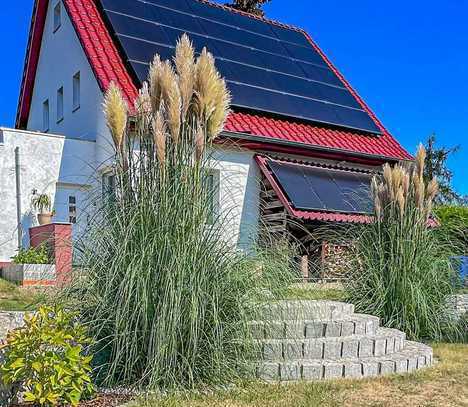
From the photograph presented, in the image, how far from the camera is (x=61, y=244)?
425 cm

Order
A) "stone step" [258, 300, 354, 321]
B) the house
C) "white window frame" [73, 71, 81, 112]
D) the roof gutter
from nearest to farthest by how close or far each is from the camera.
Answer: "stone step" [258, 300, 354, 321], the house, the roof gutter, "white window frame" [73, 71, 81, 112]

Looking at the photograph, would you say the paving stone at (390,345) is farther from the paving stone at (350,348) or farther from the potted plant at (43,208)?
the potted plant at (43,208)

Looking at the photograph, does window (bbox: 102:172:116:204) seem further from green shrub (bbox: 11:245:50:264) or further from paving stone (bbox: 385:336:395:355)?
green shrub (bbox: 11:245:50:264)

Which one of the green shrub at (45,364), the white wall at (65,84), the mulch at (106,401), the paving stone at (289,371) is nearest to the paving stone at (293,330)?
the paving stone at (289,371)

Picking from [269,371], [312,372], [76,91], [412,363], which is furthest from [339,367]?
[76,91]

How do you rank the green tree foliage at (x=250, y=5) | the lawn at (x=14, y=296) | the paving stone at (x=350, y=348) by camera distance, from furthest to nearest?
1. the green tree foliage at (x=250, y=5)
2. the lawn at (x=14, y=296)
3. the paving stone at (x=350, y=348)

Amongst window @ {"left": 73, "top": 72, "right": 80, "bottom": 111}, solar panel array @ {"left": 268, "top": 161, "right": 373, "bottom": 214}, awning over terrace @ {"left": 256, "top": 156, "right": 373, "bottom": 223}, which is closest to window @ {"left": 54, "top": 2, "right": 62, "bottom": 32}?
window @ {"left": 73, "top": 72, "right": 80, "bottom": 111}

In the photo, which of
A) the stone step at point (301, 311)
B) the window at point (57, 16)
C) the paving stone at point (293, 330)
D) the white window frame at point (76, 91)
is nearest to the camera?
the stone step at point (301, 311)

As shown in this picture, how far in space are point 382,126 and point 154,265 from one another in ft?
42.1

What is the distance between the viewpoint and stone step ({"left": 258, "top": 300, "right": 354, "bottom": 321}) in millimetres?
4137

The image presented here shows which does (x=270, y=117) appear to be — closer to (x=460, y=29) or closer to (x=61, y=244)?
(x=460, y=29)

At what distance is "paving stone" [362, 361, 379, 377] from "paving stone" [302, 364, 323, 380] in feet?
1.41

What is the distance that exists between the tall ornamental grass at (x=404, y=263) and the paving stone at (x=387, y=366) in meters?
1.47

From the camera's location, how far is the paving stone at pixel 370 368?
4412mm
